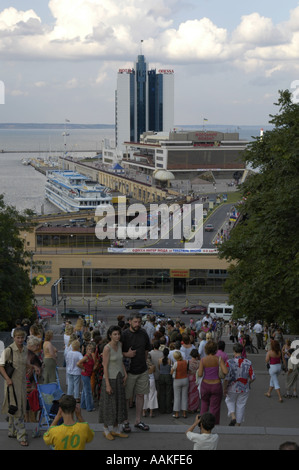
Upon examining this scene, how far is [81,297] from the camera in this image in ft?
157

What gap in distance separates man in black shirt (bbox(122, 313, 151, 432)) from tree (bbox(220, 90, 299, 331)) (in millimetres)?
8951

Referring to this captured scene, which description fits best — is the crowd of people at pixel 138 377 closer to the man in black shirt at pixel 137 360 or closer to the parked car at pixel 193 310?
the man in black shirt at pixel 137 360

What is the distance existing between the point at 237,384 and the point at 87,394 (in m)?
2.28

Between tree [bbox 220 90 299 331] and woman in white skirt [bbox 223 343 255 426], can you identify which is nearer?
woman in white skirt [bbox 223 343 255 426]

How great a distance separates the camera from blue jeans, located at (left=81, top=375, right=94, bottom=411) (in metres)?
10.5

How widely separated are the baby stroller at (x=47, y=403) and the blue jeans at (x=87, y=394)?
1.13 m

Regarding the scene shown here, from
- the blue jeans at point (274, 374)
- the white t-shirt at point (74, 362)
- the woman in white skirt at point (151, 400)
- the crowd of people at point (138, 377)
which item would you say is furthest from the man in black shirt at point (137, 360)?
the blue jeans at point (274, 374)

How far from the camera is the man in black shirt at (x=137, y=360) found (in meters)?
9.39

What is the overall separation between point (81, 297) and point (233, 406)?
38.2 m

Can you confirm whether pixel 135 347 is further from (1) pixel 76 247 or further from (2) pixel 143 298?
(1) pixel 76 247

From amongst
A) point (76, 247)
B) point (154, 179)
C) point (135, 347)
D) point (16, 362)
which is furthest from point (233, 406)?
point (154, 179)

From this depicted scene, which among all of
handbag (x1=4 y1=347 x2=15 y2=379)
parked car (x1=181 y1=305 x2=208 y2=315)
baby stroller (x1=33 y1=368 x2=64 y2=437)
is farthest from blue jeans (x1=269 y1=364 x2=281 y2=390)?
parked car (x1=181 y1=305 x2=208 y2=315)

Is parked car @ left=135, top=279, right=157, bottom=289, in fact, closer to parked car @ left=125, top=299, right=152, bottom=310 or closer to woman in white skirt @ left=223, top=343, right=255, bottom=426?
parked car @ left=125, top=299, right=152, bottom=310
